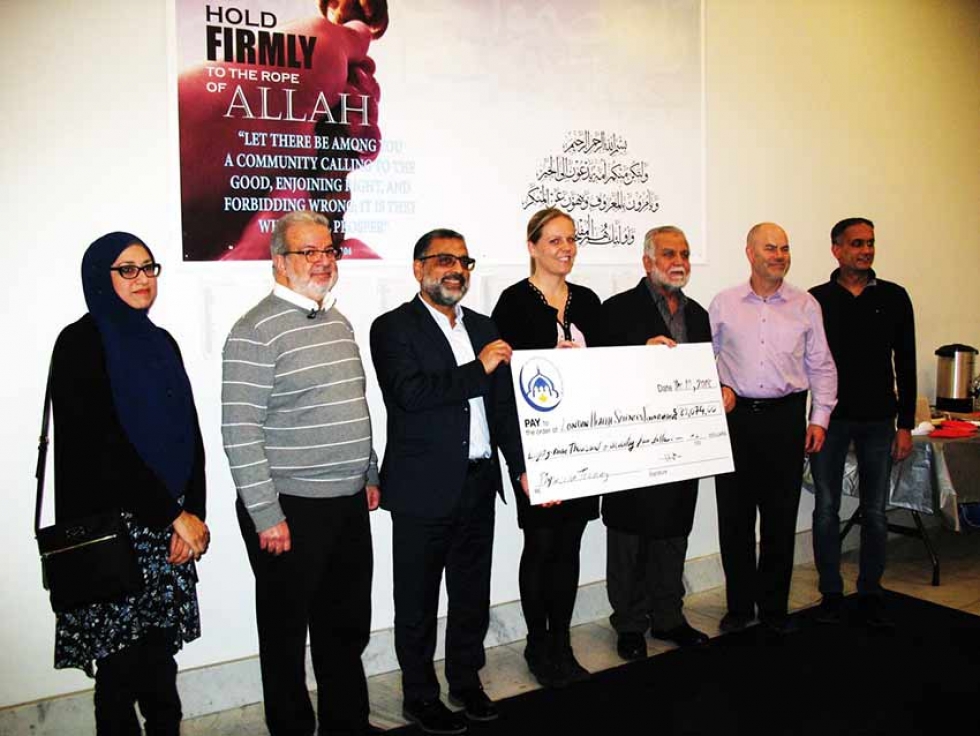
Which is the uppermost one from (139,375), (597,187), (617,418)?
(597,187)

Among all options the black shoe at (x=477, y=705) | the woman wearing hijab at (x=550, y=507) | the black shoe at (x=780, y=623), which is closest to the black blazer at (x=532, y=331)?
the woman wearing hijab at (x=550, y=507)

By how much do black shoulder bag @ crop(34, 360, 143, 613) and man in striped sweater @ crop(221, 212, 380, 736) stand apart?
364mm

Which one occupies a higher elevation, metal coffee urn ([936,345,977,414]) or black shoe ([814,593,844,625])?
metal coffee urn ([936,345,977,414])

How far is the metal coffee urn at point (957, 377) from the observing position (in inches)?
193

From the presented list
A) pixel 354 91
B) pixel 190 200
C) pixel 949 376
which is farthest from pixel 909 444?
pixel 190 200

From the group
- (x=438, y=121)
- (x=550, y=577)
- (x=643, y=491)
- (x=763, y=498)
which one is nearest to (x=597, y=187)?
(x=438, y=121)

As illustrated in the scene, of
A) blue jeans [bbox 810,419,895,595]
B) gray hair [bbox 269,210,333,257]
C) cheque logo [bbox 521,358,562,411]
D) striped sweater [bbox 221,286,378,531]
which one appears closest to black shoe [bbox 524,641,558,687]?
cheque logo [bbox 521,358,562,411]

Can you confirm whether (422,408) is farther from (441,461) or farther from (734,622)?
(734,622)

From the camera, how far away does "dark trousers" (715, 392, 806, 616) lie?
3.47m

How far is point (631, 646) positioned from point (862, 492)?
1399 millimetres

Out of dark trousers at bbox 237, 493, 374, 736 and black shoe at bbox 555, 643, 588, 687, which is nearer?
dark trousers at bbox 237, 493, 374, 736

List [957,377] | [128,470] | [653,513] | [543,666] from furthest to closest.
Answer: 1. [957,377]
2. [653,513]
3. [543,666]
4. [128,470]

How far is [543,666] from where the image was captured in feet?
10.2

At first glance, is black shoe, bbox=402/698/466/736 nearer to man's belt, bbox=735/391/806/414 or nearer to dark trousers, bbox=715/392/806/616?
dark trousers, bbox=715/392/806/616
